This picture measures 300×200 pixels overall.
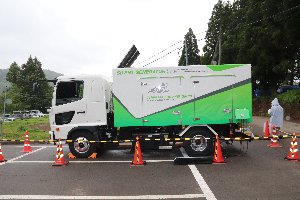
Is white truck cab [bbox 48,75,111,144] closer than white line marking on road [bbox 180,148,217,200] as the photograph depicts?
No

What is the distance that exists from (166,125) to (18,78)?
8748 cm

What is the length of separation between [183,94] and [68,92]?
406 cm

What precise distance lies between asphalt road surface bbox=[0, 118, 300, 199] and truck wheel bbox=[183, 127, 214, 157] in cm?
73

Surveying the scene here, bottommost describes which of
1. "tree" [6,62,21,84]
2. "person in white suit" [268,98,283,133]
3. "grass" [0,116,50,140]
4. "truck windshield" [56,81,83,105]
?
"grass" [0,116,50,140]

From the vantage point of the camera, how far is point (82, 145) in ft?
39.5

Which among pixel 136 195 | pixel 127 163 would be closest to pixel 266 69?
pixel 127 163

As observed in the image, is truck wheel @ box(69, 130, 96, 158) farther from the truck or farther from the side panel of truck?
the side panel of truck

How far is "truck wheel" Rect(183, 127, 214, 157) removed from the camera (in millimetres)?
11430

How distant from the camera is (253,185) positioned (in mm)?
8102

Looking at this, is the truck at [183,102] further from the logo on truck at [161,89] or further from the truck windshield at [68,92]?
the truck windshield at [68,92]

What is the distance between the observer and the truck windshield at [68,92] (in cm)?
1191

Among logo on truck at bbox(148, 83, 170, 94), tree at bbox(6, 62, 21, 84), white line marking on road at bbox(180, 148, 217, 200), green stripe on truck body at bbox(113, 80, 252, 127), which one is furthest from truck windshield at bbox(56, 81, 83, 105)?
tree at bbox(6, 62, 21, 84)

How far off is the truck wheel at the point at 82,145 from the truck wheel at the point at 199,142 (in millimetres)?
3317

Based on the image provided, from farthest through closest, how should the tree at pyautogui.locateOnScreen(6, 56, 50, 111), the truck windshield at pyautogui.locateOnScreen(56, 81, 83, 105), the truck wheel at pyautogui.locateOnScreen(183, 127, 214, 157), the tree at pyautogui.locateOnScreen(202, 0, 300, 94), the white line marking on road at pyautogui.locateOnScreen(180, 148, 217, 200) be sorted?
the tree at pyautogui.locateOnScreen(6, 56, 50, 111) → the tree at pyautogui.locateOnScreen(202, 0, 300, 94) → the truck windshield at pyautogui.locateOnScreen(56, 81, 83, 105) → the truck wheel at pyautogui.locateOnScreen(183, 127, 214, 157) → the white line marking on road at pyautogui.locateOnScreen(180, 148, 217, 200)
